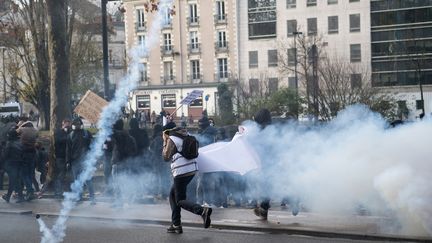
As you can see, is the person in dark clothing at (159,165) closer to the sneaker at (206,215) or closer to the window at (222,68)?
the sneaker at (206,215)

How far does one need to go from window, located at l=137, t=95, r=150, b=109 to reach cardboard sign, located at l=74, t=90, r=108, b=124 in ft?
191

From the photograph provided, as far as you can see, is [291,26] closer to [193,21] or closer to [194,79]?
[193,21]

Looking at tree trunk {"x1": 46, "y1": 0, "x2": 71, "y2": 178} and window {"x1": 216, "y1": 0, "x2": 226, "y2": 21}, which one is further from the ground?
window {"x1": 216, "y1": 0, "x2": 226, "y2": 21}

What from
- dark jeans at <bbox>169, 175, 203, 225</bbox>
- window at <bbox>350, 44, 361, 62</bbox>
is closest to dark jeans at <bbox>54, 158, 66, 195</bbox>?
dark jeans at <bbox>169, 175, 203, 225</bbox>

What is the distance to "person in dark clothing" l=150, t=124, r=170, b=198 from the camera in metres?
14.6

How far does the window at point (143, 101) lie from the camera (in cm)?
7315

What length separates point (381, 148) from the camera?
31.2 ft

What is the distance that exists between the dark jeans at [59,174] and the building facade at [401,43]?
172 ft

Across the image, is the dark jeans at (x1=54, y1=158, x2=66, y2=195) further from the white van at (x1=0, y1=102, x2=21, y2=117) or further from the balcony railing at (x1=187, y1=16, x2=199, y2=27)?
the balcony railing at (x1=187, y1=16, x2=199, y2=27)

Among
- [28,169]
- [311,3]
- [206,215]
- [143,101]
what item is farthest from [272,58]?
[206,215]

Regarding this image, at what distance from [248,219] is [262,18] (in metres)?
63.4

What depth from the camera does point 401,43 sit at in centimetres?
6675

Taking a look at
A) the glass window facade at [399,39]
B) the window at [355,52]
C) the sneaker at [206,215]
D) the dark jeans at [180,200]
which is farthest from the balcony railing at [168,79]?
the sneaker at [206,215]

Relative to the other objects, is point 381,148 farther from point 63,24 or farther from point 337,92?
point 337,92
